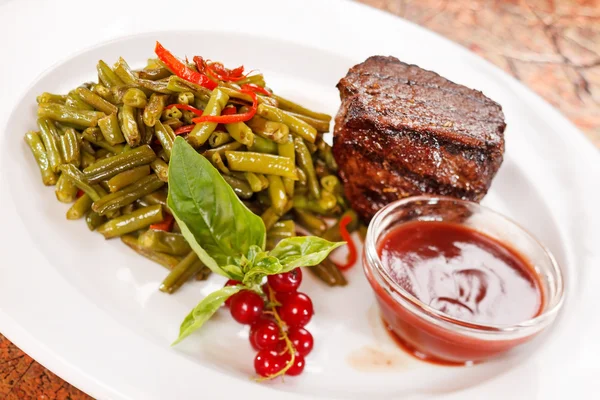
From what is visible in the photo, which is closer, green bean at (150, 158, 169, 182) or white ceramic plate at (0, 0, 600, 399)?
white ceramic plate at (0, 0, 600, 399)

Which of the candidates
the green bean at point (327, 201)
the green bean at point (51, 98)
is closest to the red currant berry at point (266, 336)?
the green bean at point (327, 201)

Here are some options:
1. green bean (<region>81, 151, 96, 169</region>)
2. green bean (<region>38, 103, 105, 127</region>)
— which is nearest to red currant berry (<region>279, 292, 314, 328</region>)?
green bean (<region>81, 151, 96, 169</region>)

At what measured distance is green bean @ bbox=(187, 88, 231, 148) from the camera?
3521mm

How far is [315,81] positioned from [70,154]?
7.42 ft

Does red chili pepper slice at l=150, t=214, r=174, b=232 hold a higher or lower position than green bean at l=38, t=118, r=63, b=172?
lower

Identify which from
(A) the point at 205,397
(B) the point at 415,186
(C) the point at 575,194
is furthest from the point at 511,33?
(A) the point at 205,397

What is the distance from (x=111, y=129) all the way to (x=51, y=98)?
638mm

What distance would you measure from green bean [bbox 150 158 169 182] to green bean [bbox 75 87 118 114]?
1.32 feet

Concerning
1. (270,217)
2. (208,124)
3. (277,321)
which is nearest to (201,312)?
(277,321)

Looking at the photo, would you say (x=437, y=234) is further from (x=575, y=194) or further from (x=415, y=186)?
(x=575, y=194)

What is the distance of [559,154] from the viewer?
4.53 m

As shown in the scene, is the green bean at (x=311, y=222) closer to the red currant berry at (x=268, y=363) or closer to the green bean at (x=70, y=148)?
the red currant berry at (x=268, y=363)

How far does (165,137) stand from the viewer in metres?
3.52

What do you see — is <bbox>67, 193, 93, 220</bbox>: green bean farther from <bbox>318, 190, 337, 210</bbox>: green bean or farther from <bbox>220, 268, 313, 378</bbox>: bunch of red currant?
<bbox>318, 190, 337, 210</bbox>: green bean
